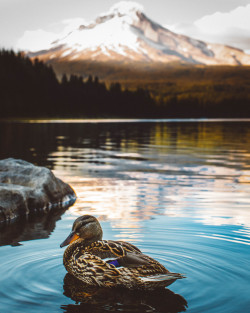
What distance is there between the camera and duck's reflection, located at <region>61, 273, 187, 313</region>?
5812mm

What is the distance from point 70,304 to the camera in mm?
5984

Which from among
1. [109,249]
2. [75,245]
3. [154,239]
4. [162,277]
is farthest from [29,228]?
[162,277]

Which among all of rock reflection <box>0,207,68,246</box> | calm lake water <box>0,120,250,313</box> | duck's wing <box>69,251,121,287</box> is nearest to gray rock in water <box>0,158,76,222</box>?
rock reflection <box>0,207,68,246</box>

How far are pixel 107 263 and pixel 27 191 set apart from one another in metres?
5.87

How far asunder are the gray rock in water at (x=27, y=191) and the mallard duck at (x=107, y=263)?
4155mm

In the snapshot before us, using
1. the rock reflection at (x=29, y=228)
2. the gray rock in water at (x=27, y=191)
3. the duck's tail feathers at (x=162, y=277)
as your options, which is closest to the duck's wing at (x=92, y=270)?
the duck's tail feathers at (x=162, y=277)

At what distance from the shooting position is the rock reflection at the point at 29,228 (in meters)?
8.96

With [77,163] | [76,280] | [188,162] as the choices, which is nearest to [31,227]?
A: [76,280]

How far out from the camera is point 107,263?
20.4 ft

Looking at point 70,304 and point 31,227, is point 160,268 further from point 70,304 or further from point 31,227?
point 31,227

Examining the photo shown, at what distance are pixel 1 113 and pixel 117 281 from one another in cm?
14823

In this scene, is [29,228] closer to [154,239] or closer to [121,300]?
[154,239]

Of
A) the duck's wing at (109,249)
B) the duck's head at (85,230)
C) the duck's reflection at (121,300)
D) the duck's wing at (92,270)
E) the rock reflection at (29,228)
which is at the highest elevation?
the duck's head at (85,230)

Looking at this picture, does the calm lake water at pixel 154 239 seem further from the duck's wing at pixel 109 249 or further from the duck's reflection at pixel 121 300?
the duck's wing at pixel 109 249
